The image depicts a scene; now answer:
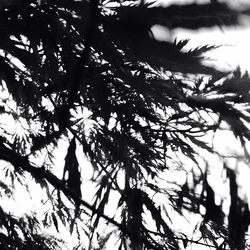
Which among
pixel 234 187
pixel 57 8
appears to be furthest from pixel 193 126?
pixel 57 8

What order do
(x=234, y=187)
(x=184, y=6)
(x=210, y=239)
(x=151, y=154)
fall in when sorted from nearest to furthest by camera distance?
1. (x=184, y=6)
2. (x=234, y=187)
3. (x=151, y=154)
4. (x=210, y=239)

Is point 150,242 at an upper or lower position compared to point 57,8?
lower

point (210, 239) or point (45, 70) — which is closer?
point (45, 70)

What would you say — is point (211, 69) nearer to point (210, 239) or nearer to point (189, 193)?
point (189, 193)

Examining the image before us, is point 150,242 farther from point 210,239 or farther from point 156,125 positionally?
point 156,125

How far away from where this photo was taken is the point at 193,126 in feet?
4.21

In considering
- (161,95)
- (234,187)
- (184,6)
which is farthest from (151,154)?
(184,6)

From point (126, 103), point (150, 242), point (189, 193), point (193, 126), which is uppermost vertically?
point (126, 103)

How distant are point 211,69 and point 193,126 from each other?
70 cm

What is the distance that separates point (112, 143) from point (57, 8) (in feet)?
2.35

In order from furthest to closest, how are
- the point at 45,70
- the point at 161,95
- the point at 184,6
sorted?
the point at 45,70 < the point at 161,95 < the point at 184,6

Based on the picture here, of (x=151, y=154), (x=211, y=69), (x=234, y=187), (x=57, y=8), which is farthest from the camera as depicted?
(x=151, y=154)

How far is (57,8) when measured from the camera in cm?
113

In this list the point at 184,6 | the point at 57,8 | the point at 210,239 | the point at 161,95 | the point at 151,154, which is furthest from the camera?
the point at 210,239
